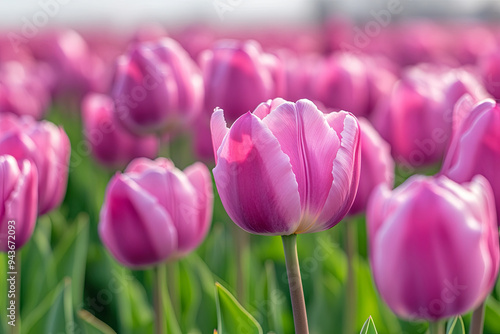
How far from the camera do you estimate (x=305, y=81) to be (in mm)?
2021

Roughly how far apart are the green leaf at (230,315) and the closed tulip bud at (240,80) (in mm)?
662

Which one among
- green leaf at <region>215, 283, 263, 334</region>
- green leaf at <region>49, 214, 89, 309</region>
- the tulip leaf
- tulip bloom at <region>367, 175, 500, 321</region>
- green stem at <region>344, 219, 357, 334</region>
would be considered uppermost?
tulip bloom at <region>367, 175, 500, 321</region>

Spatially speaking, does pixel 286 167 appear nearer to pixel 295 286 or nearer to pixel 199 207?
pixel 295 286

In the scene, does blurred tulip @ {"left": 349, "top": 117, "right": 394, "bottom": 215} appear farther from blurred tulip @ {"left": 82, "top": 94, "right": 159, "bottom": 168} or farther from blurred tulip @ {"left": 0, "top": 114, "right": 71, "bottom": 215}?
blurred tulip @ {"left": 82, "top": 94, "right": 159, "bottom": 168}

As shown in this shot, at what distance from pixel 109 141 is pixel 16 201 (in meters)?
0.88

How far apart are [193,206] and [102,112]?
815 mm

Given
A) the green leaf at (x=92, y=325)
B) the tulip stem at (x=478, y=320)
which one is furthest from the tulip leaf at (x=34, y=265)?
the tulip stem at (x=478, y=320)

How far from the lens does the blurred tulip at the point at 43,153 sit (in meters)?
1.22

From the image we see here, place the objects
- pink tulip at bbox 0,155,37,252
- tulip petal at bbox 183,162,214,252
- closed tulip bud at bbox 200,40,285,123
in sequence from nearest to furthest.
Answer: pink tulip at bbox 0,155,37,252 → tulip petal at bbox 183,162,214,252 → closed tulip bud at bbox 200,40,285,123

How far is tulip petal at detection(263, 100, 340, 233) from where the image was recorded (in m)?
0.77

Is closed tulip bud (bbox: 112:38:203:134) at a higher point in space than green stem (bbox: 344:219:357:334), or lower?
higher

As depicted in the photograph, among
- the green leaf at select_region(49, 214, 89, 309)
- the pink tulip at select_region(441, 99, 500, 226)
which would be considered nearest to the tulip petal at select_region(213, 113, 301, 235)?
the pink tulip at select_region(441, 99, 500, 226)

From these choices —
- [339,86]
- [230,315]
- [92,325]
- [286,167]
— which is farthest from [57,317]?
[339,86]

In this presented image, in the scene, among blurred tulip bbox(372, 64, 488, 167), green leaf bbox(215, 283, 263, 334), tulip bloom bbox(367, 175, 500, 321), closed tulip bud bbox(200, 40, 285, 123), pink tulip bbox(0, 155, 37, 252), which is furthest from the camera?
closed tulip bud bbox(200, 40, 285, 123)
